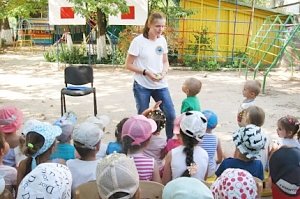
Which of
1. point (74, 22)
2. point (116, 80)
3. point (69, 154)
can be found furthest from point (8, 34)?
point (69, 154)

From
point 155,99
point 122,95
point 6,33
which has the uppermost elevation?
point 6,33

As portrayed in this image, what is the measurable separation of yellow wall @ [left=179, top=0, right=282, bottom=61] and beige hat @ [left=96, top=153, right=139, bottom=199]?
38.6 ft

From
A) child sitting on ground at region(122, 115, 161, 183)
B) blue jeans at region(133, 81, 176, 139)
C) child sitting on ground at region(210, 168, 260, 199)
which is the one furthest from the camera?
blue jeans at region(133, 81, 176, 139)

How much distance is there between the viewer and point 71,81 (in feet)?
19.8

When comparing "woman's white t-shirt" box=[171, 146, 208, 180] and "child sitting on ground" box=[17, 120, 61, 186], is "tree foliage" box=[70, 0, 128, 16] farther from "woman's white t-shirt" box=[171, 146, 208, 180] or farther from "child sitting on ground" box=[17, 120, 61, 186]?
"woman's white t-shirt" box=[171, 146, 208, 180]

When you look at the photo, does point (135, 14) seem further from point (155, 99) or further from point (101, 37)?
point (155, 99)

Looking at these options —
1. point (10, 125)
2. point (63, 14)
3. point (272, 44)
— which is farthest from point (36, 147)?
point (63, 14)

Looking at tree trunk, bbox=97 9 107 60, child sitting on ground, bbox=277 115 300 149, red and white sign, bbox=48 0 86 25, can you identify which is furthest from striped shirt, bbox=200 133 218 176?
→ tree trunk, bbox=97 9 107 60

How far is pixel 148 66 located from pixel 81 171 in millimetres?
1870

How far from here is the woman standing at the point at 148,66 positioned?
409 centimetres

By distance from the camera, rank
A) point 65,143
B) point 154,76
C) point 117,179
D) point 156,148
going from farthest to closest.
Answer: point 154,76, point 65,143, point 156,148, point 117,179

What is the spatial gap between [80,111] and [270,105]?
3.38 m

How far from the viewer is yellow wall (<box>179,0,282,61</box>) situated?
13.4 meters

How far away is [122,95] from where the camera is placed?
26.6ft
